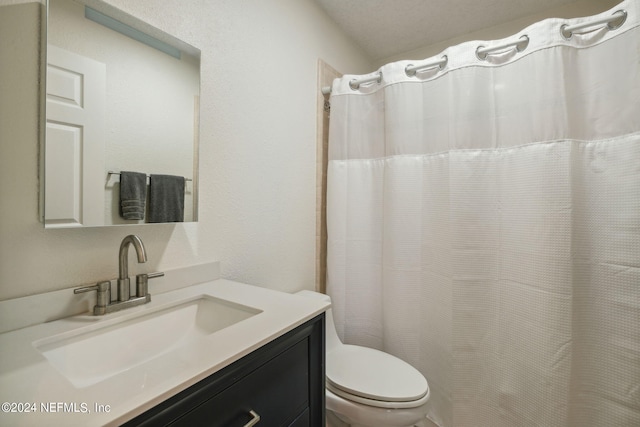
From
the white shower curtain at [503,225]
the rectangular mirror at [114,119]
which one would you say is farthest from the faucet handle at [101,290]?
the white shower curtain at [503,225]

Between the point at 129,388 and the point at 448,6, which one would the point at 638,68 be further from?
the point at 129,388

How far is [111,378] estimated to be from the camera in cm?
46

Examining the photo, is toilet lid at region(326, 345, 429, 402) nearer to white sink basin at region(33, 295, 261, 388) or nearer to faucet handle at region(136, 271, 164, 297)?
white sink basin at region(33, 295, 261, 388)

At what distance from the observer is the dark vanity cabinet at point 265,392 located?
0.49 meters

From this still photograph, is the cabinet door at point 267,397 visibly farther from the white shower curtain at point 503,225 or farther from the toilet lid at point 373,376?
the white shower curtain at point 503,225

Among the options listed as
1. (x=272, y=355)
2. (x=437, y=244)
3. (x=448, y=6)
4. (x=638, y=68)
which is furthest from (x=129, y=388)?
(x=448, y=6)

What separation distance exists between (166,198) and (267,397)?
675 millimetres

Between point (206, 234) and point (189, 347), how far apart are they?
1.79ft

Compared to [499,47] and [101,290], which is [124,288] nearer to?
[101,290]

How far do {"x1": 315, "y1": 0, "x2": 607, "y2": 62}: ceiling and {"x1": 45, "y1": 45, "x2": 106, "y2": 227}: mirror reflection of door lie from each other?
1.38 metres

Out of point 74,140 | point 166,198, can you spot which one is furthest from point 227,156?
point 74,140

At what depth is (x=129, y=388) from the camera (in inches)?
17.4

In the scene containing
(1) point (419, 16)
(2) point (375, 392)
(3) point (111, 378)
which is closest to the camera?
(3) point (111, 378)

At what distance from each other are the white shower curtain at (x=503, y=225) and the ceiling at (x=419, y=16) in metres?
0.45
